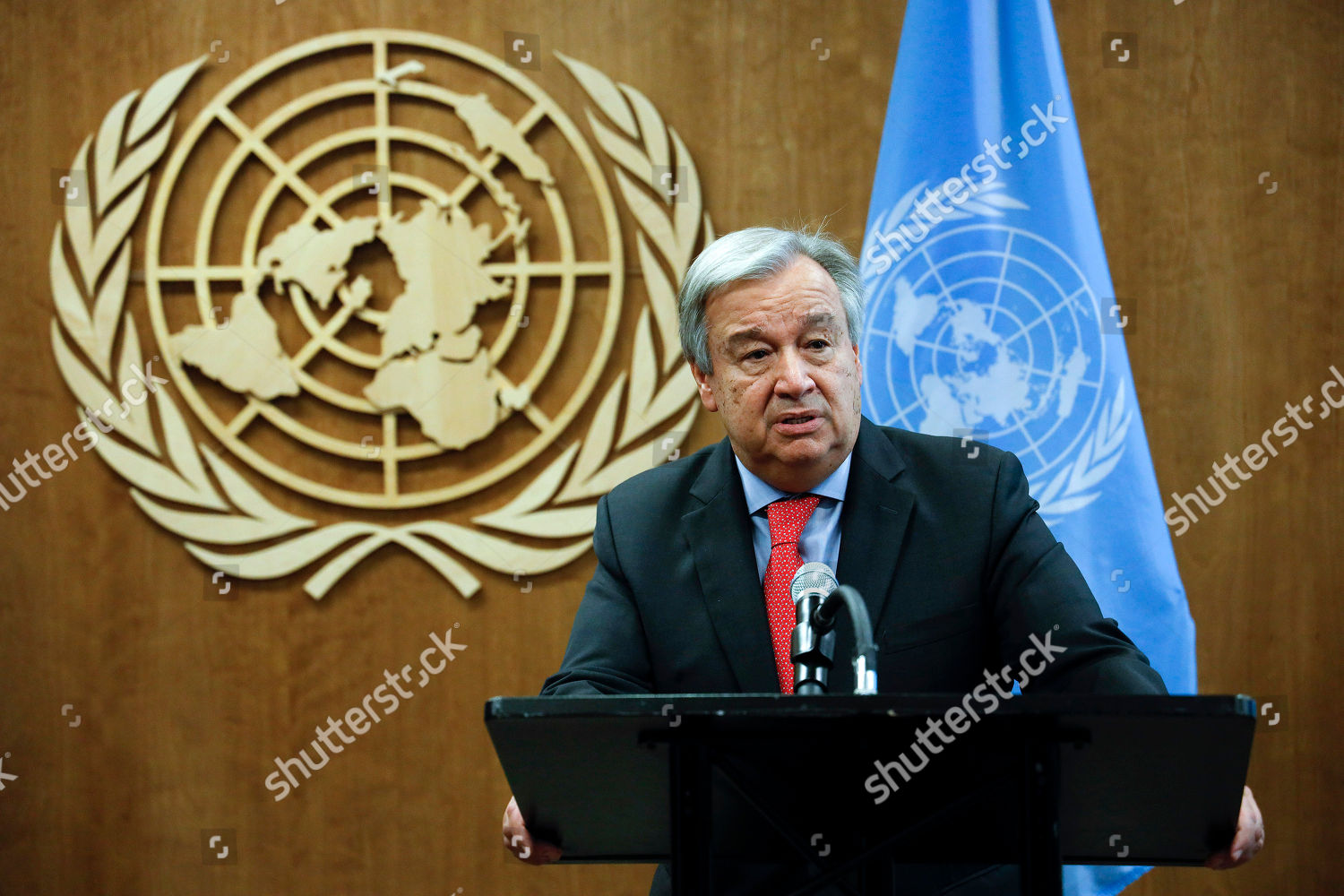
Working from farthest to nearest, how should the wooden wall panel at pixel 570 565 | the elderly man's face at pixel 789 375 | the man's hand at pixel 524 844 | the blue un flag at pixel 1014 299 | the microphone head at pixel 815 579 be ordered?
the wooden wall panel at pixel 570 565
the blue un flag at pixel 1014 299
the elderly man's face at pixel 789 375
the microphone head at pixel 815 579
the man's hand at pixel 524 844

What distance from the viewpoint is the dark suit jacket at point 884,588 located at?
65.8 inches

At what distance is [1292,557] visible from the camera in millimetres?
2855

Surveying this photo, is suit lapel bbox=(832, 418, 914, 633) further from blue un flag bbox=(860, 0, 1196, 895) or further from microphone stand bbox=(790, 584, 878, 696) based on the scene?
blue un flag bbox=(860, 0, 1196, 895)

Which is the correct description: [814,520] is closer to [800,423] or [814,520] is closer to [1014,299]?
[800,423]

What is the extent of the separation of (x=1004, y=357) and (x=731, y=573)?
115 cm

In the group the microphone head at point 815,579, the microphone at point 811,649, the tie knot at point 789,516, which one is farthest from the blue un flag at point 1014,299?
the microphone at point 811,649

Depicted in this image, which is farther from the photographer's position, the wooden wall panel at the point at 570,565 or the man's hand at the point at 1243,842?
the wooden wall panel at the point at 570,565

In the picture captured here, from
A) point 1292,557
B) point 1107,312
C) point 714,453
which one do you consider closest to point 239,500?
point 714,453

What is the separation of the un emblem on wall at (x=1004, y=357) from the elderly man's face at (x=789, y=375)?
2.68 feet

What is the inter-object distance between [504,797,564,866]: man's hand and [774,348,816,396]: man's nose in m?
0.76

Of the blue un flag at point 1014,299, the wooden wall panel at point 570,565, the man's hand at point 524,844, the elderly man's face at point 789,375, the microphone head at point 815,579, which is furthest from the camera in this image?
the wooden wall panel at point 570,565

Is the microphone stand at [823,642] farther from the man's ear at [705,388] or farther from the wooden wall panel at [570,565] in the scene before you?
the wooden wall panel at [570,565]

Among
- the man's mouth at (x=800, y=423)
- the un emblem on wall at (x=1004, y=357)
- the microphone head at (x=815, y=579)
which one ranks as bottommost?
the microphone head at (x=815, y=579)

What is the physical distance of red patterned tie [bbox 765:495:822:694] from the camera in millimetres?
1692
